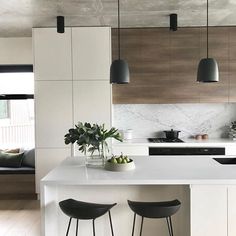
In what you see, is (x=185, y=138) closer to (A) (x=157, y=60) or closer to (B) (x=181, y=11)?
(A) (x=157, y=60)

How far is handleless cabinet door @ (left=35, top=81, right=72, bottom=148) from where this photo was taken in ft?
14.9

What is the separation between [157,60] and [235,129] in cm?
161

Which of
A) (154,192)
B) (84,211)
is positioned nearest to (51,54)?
(154,192)

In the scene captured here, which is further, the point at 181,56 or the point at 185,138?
the point at 185,138

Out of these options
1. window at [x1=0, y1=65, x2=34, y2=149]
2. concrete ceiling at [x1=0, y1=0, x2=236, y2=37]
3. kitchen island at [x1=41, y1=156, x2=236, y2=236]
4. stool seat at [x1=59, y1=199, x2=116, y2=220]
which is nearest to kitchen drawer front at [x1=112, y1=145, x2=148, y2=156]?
kitchen island at [x1=41, y1=156, x2=236, y2=236]

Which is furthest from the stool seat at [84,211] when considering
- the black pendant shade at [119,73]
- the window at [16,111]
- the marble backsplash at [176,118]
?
the window at [16,111]

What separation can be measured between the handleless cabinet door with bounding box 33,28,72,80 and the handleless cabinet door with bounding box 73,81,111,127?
0.27 metres

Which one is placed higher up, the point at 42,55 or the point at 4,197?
the point at 42,55

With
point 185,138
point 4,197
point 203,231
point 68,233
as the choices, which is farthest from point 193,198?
point 4,197

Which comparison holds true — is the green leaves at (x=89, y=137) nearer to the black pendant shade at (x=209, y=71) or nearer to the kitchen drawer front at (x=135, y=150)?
the black pendant shade at (x=209, y=71)

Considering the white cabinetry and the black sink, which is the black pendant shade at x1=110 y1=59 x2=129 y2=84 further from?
the black sink

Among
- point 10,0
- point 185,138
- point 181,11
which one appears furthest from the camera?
point 185,138

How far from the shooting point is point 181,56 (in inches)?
184

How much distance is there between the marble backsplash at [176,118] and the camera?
16.6 feet
